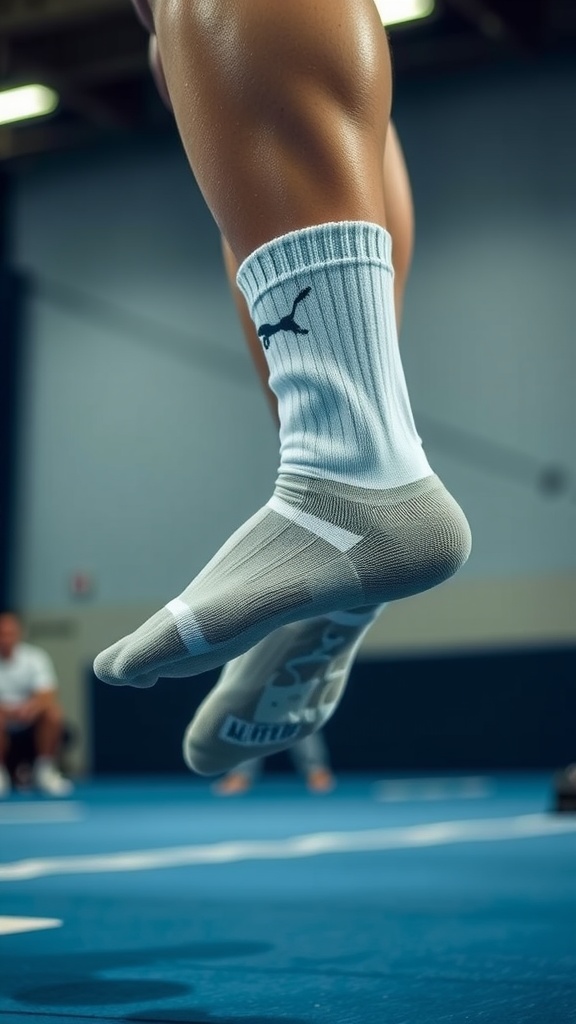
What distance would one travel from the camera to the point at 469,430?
759cm

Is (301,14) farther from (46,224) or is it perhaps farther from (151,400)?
(46,224)

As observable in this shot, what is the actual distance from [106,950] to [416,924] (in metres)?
0.25

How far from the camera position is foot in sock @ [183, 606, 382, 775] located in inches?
36.4

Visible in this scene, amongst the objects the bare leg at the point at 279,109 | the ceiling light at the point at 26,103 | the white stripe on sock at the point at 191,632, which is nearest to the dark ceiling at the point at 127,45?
the ceiling light at the point at 26,103

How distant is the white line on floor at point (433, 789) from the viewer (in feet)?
15.8

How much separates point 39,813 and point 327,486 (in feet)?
11.6

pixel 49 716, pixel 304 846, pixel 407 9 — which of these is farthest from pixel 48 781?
pixel 304 846

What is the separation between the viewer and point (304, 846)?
7.56 feet

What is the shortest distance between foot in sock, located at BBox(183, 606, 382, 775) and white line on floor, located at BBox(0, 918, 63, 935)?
19 centimetres

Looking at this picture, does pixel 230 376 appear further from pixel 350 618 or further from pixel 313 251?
pixel 313 251

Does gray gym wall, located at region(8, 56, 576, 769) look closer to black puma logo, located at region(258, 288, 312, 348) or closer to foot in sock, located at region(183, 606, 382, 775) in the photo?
foot in sock, located at region(183, 606, 382, 775)

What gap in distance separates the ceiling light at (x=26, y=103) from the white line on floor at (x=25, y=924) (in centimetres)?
751

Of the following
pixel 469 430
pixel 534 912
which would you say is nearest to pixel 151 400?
pixel 469 430

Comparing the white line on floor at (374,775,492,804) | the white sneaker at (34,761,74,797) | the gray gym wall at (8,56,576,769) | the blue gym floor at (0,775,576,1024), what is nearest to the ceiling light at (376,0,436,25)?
the gray gym wall at (8,56,576,769)
